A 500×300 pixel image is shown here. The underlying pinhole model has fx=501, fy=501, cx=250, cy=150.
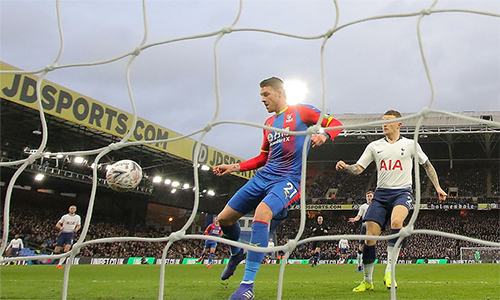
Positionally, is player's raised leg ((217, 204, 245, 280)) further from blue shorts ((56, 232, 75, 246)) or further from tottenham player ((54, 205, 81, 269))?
blue shorts ((56, 232, 75, 246))

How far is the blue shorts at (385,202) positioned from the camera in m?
5.20

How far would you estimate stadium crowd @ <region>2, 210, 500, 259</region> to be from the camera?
1032 inches

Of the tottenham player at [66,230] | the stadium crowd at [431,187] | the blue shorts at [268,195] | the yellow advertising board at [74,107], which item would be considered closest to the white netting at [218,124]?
the blue shorts at [268,195]

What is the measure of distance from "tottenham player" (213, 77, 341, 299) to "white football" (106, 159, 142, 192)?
0.88 meters

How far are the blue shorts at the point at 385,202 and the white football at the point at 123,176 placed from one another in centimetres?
244

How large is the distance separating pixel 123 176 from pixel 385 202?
2.73 meters

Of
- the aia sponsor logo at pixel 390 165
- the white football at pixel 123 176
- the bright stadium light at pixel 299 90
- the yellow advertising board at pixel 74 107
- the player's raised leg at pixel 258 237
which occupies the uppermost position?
the yellow advertising board at pixel 74 107

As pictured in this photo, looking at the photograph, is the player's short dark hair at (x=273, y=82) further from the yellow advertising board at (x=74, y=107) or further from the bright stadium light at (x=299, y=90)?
the yellow advertising board at (x=74, y=107)

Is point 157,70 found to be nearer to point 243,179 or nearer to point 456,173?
point 243,179

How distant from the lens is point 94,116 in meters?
19.1

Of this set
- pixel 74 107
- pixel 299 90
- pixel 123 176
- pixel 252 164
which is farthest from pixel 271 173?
pixel 74 107

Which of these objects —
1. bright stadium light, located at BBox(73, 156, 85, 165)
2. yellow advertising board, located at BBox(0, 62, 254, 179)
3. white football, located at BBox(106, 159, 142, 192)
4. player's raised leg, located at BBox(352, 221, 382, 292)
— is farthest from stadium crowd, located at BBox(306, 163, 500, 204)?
white football, located at BBox(106, 159, 142, 192)

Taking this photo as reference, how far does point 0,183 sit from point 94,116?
1167 cm

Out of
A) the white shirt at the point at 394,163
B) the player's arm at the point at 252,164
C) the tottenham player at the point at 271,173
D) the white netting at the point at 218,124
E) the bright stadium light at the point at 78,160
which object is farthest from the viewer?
the bright stadium light at the point at 78,160
